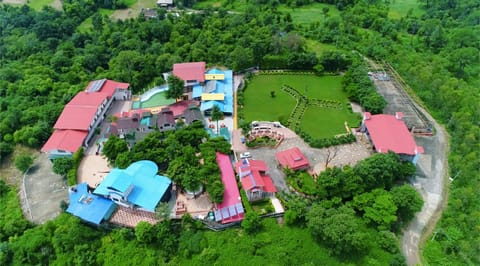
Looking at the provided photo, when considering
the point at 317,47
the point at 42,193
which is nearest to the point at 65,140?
the point at 42,193

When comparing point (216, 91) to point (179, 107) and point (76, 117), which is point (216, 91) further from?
point (76, 117)

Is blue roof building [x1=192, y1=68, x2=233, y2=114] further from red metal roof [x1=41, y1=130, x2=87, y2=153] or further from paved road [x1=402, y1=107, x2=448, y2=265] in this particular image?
paved road [x1=402, y1=107, x2=448, y2=265]

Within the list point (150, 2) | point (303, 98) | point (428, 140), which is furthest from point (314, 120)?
point (150, 2)

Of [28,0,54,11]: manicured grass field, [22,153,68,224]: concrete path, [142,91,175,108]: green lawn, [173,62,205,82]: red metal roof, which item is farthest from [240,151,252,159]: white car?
[28,0,54,11]: manicured grass field

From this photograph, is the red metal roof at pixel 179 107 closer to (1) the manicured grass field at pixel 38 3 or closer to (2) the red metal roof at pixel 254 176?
(2) the red metal roof at pixel 254 176

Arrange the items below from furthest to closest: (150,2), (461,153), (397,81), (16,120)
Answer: (150,2) < (397,81) < (16,120) < (461,153)

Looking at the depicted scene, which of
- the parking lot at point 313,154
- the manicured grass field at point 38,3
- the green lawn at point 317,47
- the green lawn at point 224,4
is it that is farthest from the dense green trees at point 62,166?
the manicured grass field at point 38,3

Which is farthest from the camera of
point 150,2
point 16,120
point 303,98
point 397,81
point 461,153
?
point 150,2

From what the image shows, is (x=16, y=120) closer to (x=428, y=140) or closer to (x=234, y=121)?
(x=234, y=121)
